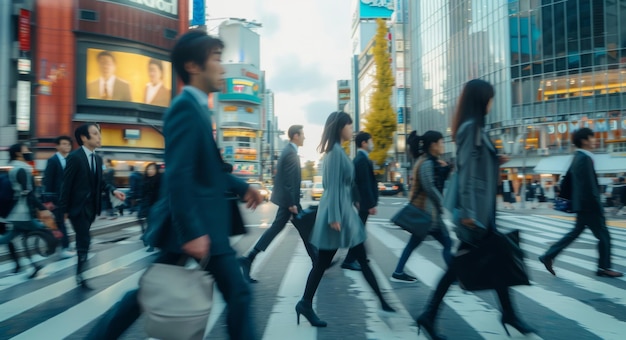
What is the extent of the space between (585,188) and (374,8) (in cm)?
8972

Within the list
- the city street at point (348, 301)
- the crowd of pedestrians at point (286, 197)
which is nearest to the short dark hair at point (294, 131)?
the crowd of pedestrians at point (286, 197)

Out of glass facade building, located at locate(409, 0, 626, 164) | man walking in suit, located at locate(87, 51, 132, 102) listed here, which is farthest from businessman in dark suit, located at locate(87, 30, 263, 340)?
man walking in suit, located at locate(87, 51, 132, 102)

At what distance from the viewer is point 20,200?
595 centimetres

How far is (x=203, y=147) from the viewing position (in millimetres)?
2168

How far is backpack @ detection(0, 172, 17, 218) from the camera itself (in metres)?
5.85

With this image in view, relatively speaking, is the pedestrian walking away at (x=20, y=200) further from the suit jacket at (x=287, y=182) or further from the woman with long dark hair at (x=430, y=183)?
the woman with long dark hair at (x=430, y=183)

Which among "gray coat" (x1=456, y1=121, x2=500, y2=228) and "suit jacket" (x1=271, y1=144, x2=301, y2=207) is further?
Result: "suit jacket" (x1=271, y1=144, x2=301, y2=207)

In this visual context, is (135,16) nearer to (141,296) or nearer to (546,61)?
(546,61)

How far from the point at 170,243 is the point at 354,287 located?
3.29m

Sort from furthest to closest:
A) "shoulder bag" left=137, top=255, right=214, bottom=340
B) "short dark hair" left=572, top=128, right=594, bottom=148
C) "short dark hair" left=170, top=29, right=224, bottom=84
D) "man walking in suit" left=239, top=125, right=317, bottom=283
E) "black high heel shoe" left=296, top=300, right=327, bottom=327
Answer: "short dark hair" left=572, top=128, right=594, bottom=148
"man walking in suit" left=239, top=125, right=317, bottom=283
"black high heel shoe" left=296, top=300, right=327, bottom=327
"short dark hair" left=170, top=29, right=224, bottom=84
"shoulder bag" left=137, top=255, right=214, bottom=340

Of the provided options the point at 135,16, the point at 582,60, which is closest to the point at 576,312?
the point at 582,60

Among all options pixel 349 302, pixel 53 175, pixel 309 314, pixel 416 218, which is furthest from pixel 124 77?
pixel 309 314

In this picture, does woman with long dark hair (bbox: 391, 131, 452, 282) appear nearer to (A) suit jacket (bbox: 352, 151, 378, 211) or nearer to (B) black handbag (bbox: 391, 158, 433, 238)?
(B) black handbag (bbox: 391, 158, 433, 238)

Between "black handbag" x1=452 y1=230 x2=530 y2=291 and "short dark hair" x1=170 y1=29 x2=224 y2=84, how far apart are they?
2.08 metres
